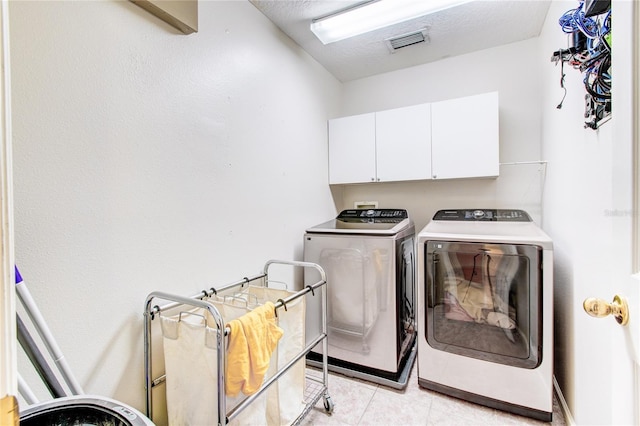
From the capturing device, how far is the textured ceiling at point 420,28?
1.93m

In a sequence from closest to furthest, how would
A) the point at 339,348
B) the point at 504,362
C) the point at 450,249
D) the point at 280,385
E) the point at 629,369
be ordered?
the point at 629,369, the point at 280,385, the point at 504,362, the point at 450,249, the point at 339,348

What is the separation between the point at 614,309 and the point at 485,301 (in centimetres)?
127

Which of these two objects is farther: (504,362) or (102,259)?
(504,362)

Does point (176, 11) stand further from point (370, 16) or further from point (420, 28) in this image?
point (420, 28)

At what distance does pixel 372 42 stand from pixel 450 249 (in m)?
1.74

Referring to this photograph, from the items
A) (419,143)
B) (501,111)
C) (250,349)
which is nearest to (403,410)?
(250,349)

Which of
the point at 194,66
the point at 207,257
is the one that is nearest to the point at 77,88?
the point at 194,66

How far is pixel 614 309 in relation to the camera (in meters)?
0.63

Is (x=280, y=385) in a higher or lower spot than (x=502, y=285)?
lower

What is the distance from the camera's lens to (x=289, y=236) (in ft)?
7.29

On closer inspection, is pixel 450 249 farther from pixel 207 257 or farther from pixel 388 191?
pixel 207 257

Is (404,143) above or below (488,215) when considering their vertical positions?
above

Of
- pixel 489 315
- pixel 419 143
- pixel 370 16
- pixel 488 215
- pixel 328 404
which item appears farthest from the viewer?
pixel 419 143

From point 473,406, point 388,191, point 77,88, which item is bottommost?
point 473,406
